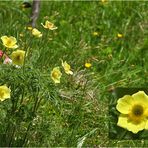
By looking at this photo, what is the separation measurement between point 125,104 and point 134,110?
0.04 m

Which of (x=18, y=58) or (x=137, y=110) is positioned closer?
(x=137, y=110)

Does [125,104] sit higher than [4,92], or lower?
higher

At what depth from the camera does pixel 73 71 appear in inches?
152

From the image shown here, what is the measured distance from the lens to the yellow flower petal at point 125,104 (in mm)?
1858

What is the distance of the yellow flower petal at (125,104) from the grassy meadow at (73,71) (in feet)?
1.70

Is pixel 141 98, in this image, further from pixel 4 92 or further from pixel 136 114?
pixel 4 92

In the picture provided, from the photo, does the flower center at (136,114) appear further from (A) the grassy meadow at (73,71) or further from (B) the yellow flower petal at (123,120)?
(A) the grassy meadow at (73,71)

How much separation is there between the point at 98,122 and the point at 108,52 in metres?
1.19

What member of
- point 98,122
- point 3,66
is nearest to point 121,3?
point 98,122

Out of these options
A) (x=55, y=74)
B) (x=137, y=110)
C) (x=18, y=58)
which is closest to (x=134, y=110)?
(x=137, y=110)

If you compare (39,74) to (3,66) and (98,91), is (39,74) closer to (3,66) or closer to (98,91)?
(3,66)

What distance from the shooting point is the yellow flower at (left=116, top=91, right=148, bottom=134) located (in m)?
1.86

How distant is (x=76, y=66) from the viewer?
397cm

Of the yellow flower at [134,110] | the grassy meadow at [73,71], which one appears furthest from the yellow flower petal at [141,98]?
the grassy meadow at [73,71]
